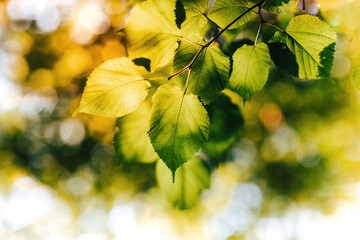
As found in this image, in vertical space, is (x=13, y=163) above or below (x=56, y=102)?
below

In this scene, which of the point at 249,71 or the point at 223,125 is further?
the point at 223,125

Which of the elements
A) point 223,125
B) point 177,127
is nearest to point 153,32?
point 177,127

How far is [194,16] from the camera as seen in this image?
15.2 inches

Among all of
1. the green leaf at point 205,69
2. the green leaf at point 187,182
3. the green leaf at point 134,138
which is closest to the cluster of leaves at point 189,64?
the green leaf at point 205,69

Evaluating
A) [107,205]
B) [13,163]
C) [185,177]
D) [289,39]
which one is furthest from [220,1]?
[13,163]

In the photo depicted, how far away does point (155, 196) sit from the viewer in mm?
5984

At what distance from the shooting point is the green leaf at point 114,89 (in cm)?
42

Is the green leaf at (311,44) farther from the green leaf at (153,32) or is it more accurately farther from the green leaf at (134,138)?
the green leaf at (134,138)

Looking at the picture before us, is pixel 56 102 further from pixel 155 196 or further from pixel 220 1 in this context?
pixel 220 1

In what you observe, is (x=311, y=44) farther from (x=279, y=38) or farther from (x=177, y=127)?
(x=177, y=127)

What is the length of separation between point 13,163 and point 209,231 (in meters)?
5.63

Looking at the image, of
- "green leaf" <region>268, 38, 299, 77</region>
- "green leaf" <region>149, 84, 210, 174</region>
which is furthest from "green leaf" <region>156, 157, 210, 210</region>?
"green leaf" <region>268, 38, 299, 77</region>

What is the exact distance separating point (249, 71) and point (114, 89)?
25 cm

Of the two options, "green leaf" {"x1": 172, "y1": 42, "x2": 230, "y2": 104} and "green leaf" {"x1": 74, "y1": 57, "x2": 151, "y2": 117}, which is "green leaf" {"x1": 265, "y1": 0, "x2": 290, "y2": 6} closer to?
"green leaf" {"x1": 172, "y1": 42, "x2": 230, "y2": 104}
